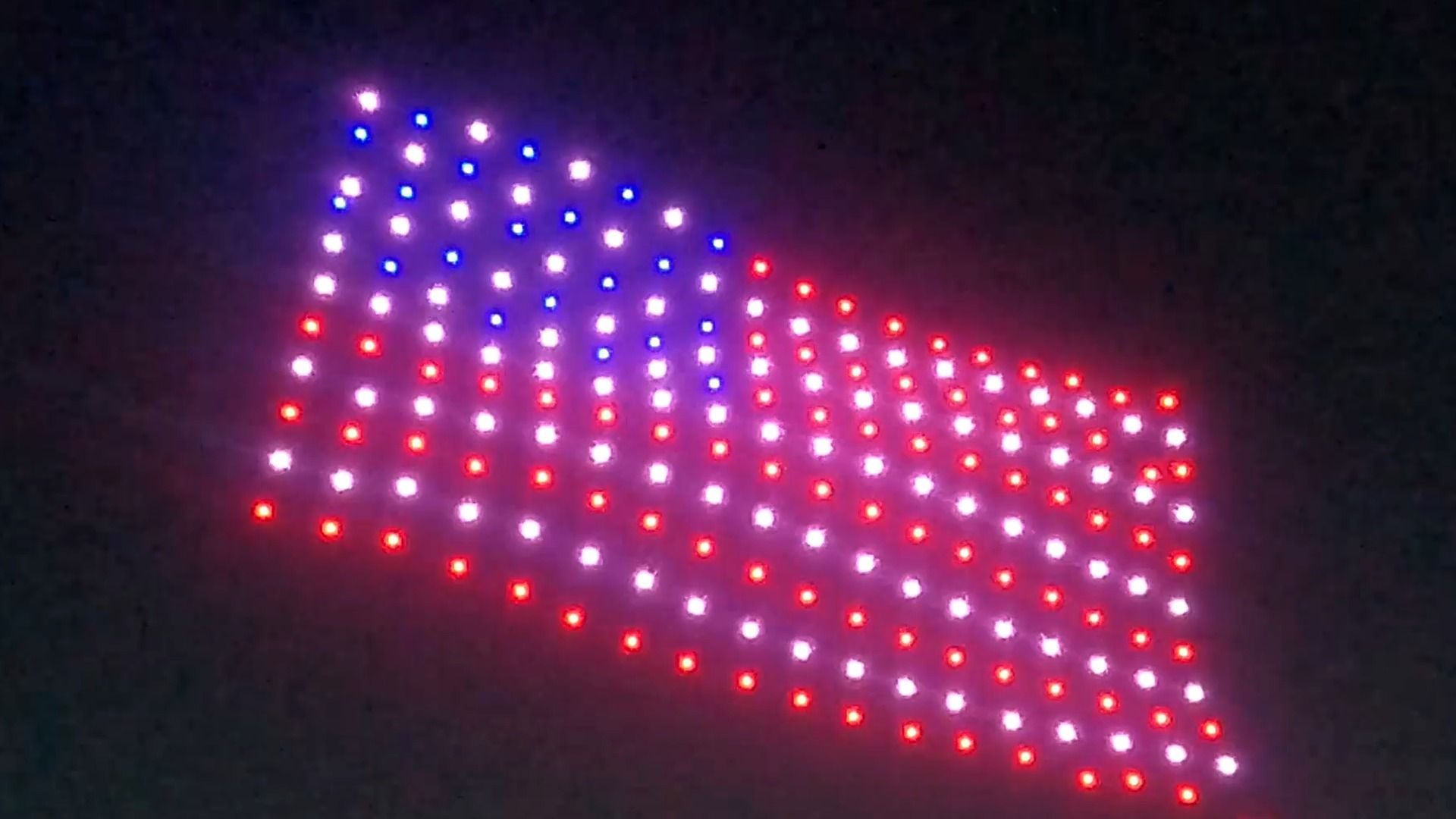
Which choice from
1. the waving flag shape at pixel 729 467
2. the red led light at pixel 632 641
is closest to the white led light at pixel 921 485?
the waving flag shape at pixel 729 467

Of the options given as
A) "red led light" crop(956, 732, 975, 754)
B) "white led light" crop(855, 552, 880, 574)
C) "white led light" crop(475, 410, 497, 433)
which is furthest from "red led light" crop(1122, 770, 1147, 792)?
"white led light" crop(475, 410, 497, 433)

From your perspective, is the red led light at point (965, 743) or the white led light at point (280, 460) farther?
the red led light at point (965, 743)

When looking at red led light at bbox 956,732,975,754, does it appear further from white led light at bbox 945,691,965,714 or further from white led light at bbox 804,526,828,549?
white led light at bbox 804,526,828,549

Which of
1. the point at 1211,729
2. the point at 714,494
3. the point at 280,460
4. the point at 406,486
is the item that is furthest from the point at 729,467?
the point at 1211,729

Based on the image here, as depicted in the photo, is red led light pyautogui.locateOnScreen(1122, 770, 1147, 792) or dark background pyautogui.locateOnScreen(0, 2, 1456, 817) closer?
dark background pyautogui.locateOnScreen(0, 2, 1456, 817)

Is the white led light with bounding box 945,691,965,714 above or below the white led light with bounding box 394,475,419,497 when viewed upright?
below

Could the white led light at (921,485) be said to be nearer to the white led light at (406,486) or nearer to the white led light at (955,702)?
the white led light at (955,702)

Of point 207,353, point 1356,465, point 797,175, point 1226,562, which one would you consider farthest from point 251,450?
point 1356,465
